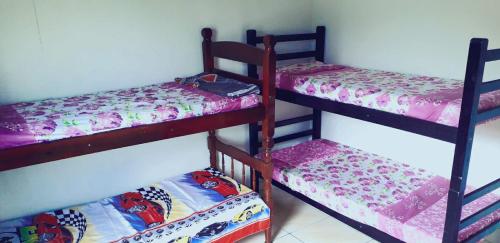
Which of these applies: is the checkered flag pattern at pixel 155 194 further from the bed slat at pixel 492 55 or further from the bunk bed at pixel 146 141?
the bed slat at pixel 492 55

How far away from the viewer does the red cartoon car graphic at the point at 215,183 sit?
2418 mm

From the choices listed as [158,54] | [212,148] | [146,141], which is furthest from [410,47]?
[146,141]

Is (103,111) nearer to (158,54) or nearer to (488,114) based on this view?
(158,54)

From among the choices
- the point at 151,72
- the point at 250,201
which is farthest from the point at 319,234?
the point at 151,72

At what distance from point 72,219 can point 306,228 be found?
1.46 metres

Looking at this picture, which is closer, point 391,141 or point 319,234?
point 319,234

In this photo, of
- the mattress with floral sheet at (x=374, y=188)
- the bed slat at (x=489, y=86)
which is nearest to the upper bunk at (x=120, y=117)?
the mattress with floral sheet at (x=374, y=188)

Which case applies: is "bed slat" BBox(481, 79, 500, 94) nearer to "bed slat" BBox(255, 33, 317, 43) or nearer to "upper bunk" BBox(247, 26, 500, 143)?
"upper bunk" BBox(247, 26, 500, 143)

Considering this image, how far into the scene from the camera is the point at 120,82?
242cm

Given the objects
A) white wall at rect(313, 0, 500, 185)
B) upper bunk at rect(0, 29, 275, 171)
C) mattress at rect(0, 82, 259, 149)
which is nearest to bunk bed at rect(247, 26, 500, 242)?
white wall at rect(313, 0, 500, 185)

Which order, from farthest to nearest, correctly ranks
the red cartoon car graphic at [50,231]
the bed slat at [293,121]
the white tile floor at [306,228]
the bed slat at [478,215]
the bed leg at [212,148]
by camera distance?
1. the bed slat at [293,121]
2. the bed leg at [212,148]
3. the white tile floor at [306,228]
4. the red cartoon car graphic at [50,231]
5. the bed slat at [478,215]

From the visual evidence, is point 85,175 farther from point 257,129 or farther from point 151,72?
point 257,129

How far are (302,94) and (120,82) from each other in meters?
1.17

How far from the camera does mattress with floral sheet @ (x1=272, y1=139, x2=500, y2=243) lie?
6.40 feet
